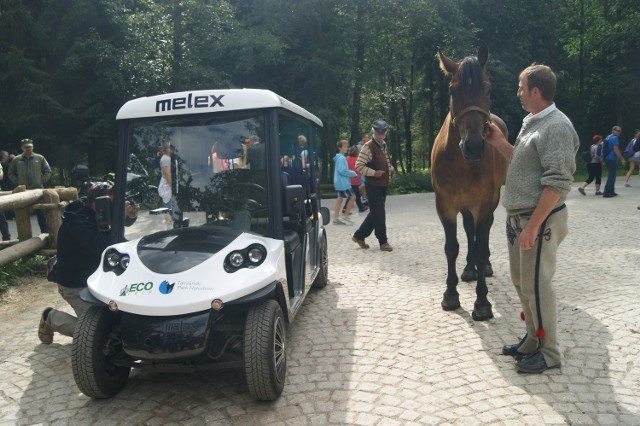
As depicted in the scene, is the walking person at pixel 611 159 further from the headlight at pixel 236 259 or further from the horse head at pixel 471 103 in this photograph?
the headlight at pixel 236 259

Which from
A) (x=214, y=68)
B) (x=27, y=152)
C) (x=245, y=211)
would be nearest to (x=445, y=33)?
(x=214, y=68)

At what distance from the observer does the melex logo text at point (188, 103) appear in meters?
4.31

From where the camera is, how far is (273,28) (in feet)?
84.4

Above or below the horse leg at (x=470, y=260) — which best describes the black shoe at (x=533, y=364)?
below

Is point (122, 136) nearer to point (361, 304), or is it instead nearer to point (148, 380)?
point (148, 380)

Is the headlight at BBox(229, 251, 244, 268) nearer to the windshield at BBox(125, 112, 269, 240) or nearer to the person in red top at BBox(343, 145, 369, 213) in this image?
the windshield at BBox(125, 112, 269, 240)

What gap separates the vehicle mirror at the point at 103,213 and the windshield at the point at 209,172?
30cm

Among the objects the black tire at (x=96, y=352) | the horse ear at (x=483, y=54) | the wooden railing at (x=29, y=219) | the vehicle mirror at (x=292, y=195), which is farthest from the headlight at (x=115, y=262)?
the wooden railing at (x=29, y=219)

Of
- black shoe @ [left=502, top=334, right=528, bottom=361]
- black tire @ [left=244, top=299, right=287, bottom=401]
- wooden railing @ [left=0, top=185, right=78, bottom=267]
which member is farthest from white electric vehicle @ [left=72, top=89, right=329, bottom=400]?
wooden railing @ [left=0, top=185, right=78, bottom=267]

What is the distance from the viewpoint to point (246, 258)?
3914mm

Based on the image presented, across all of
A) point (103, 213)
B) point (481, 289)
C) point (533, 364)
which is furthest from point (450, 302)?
point (103, 213)

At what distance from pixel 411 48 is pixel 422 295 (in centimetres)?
2767

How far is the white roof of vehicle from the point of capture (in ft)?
14.1

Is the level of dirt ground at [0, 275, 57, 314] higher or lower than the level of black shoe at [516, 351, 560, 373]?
lower
